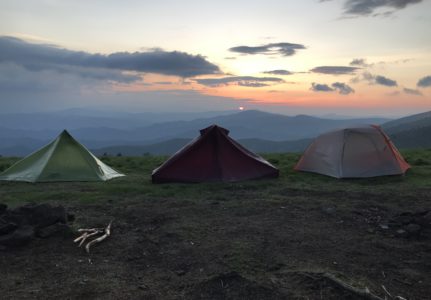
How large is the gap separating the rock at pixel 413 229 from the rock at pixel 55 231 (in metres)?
7.30

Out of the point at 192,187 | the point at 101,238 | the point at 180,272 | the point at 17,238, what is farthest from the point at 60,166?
the point at 180,272

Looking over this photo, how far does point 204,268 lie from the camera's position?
673 centimetres

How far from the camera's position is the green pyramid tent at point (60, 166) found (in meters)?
15.4

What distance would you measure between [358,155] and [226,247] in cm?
995

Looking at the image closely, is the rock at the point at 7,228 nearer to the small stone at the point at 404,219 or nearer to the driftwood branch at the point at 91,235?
the driftwood branch at the point at 91,235

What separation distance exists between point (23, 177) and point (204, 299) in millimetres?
12222

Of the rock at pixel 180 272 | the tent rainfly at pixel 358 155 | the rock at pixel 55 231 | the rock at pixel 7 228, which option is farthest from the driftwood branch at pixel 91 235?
the tent rainfly at pixel 358 155

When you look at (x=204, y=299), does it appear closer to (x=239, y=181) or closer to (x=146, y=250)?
(x=146, y=250)

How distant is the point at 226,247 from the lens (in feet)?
25.3

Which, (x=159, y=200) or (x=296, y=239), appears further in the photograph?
(x=159, y=200)

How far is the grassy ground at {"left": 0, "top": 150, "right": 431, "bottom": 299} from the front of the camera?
5.96m

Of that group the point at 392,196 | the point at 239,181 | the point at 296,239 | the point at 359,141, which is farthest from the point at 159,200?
the point at 359,141

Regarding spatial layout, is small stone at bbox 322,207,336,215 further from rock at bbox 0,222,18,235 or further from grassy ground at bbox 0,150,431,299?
rock at bbox 0,222,18,235

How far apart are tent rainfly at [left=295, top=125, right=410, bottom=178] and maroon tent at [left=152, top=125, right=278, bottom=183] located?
2392mm
